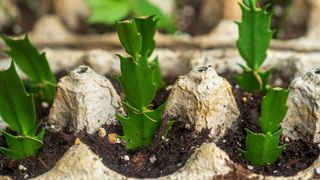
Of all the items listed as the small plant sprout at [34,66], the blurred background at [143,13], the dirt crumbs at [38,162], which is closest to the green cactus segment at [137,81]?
the dirt crumbs at [38,162]

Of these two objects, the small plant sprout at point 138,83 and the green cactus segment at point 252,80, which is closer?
the small plant sprout at point 138,83

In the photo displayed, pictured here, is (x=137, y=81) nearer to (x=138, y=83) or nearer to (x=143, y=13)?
(x=138, y=83)

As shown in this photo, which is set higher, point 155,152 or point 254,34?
point 254,34

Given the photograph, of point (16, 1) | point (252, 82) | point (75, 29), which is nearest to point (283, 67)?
point (252, 82)

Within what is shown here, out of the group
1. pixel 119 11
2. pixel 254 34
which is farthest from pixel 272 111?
pixel 119 11

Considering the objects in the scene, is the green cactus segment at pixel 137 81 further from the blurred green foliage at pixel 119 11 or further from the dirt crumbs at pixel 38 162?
the blurred green foliage at pixel 119 11

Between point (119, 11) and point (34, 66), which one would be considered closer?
point (34, 66)

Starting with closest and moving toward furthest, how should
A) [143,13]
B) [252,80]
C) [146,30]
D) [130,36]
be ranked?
[130,36] → [146,30] → [252,80] → [143,13]
